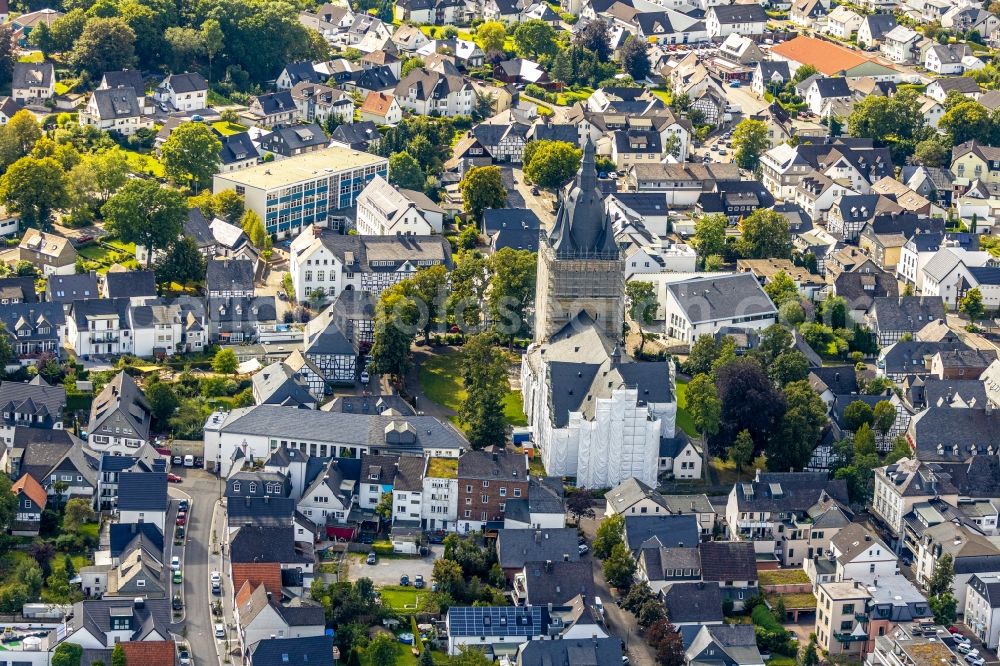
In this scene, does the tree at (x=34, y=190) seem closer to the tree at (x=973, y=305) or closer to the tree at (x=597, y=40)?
the tree at (x=973, y=305)

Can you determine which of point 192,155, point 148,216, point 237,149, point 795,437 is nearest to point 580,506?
point 795,437

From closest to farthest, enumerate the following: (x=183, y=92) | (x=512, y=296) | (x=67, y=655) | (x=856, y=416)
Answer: (x=67, y=655) < (x=856, y=416) < (x=512, y=296) < (x=183, y=92)

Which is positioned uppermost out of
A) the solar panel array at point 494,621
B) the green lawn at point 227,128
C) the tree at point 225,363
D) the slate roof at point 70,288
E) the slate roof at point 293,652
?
the slate roof at point 293,652

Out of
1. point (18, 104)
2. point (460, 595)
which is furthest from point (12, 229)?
point (460, 595)

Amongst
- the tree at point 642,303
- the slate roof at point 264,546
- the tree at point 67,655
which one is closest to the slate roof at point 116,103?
the tree at point 642,303

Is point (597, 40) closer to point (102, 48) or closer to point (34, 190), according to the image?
point (102, 48)

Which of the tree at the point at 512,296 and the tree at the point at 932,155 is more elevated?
the tree at the point at 512,296

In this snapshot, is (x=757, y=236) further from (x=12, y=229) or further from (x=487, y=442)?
(x=12, y=229)

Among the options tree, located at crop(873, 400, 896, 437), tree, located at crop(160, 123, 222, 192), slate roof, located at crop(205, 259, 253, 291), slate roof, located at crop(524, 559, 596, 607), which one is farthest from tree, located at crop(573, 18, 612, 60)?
slate roof, located at crop(524, 559, 596, 607)
